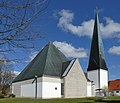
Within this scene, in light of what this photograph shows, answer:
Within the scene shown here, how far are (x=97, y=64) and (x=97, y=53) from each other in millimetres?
2964

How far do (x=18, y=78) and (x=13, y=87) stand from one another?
2.92 meters

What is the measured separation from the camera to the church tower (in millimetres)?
54250

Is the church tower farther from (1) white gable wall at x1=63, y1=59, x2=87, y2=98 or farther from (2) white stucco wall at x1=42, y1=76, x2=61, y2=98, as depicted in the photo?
(2) white stucco wall at x1=42, y1=76, x2=61, y2=98

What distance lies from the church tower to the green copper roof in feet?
46.2

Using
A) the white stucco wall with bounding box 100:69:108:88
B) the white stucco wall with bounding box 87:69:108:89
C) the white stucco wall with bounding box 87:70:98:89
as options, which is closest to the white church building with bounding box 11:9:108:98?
the white stucco wall with bounding box 87:69:108:89

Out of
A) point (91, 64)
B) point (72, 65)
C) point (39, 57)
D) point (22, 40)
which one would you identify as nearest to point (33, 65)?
point (39, 57)

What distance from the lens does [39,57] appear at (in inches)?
1638

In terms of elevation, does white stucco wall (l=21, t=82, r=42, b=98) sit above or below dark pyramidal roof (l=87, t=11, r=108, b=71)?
below

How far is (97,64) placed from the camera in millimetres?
55750

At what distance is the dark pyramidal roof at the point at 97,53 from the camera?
56025 millimetres

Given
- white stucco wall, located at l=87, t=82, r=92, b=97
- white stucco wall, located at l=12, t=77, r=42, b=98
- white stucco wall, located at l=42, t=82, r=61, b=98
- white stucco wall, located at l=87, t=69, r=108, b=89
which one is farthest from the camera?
white stucco wall, located at l=87, t=69, r=108, b=89

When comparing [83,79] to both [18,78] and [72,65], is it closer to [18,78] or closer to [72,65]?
[72,65]

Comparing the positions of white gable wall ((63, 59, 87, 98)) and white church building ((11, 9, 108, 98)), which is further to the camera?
white gable wall ((63, 59, 87, 98))

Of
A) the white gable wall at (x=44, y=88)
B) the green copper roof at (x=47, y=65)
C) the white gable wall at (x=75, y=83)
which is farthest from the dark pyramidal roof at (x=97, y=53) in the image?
the white gable wall at (x=44, y=88)
